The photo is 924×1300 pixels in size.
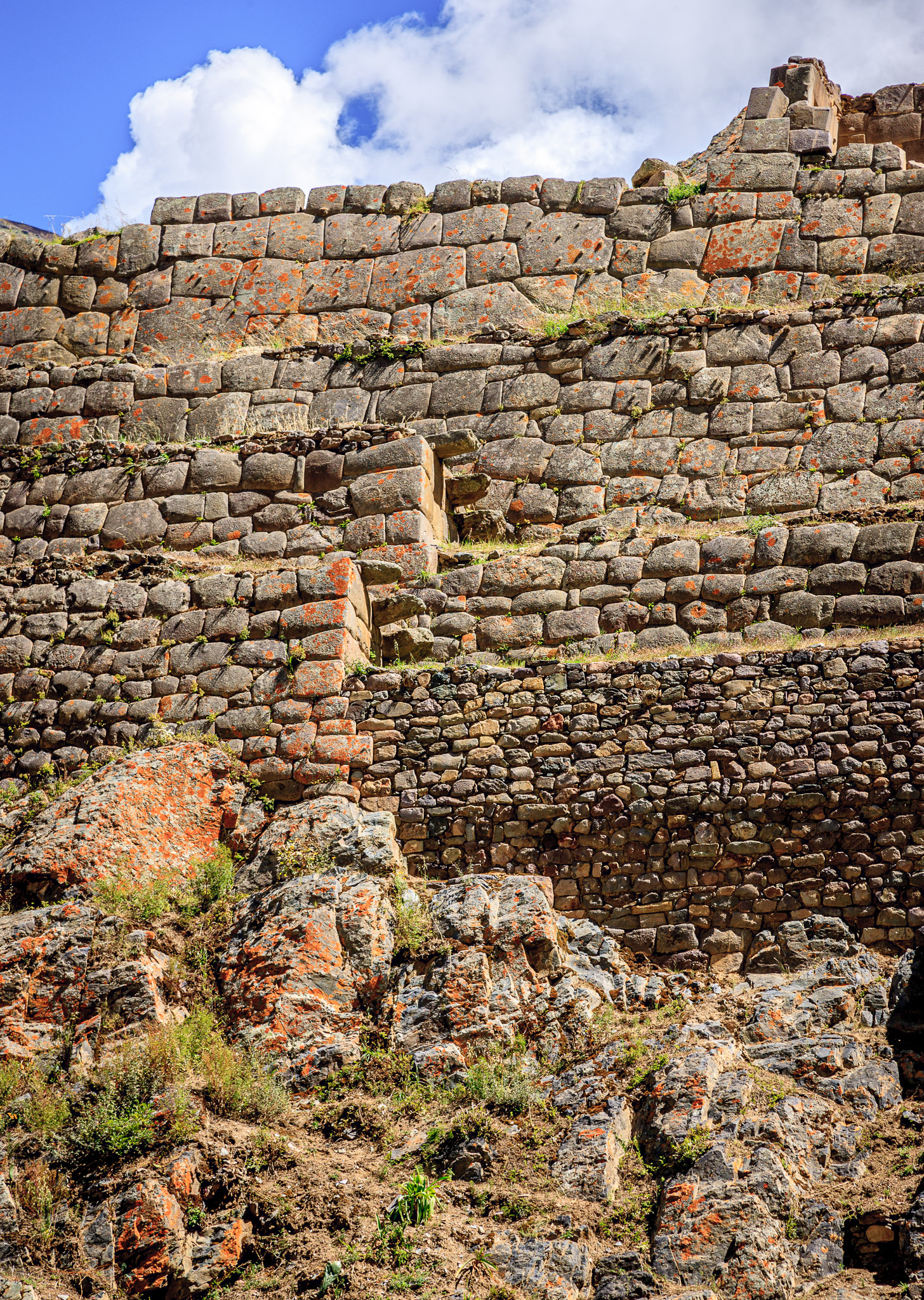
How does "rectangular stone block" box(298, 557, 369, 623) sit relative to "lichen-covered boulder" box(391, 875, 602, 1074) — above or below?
above

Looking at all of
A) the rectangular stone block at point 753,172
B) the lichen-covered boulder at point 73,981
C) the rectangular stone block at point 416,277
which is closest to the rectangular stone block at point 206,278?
the rectangular stone block at point 416,277

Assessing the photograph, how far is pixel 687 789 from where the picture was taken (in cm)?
845

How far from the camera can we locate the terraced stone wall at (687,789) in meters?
8.15

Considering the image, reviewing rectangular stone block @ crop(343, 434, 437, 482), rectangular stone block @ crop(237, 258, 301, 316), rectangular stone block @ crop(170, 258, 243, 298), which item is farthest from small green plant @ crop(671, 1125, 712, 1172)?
rectangular stone block @ crop(170, 258, 243, 298)

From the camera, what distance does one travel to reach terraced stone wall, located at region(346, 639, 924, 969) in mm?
8148

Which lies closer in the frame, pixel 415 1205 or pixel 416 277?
pixel 415 1205

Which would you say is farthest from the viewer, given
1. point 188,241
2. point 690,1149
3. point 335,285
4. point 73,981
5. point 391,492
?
point 188,241

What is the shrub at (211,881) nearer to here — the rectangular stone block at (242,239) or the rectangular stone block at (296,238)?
the rectangular stone block at (296,238)

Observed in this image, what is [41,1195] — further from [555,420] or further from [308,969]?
[555,420]

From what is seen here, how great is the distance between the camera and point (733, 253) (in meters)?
12.9

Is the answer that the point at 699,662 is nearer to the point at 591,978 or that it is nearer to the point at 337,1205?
the point at 591,978

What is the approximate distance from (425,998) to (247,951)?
1135 millimetres

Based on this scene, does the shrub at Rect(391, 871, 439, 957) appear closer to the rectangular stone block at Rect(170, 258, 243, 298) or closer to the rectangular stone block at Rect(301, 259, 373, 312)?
the rectangular stone block at Rect(301, 259, 373, 312)

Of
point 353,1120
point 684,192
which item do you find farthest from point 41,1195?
point 684,192
